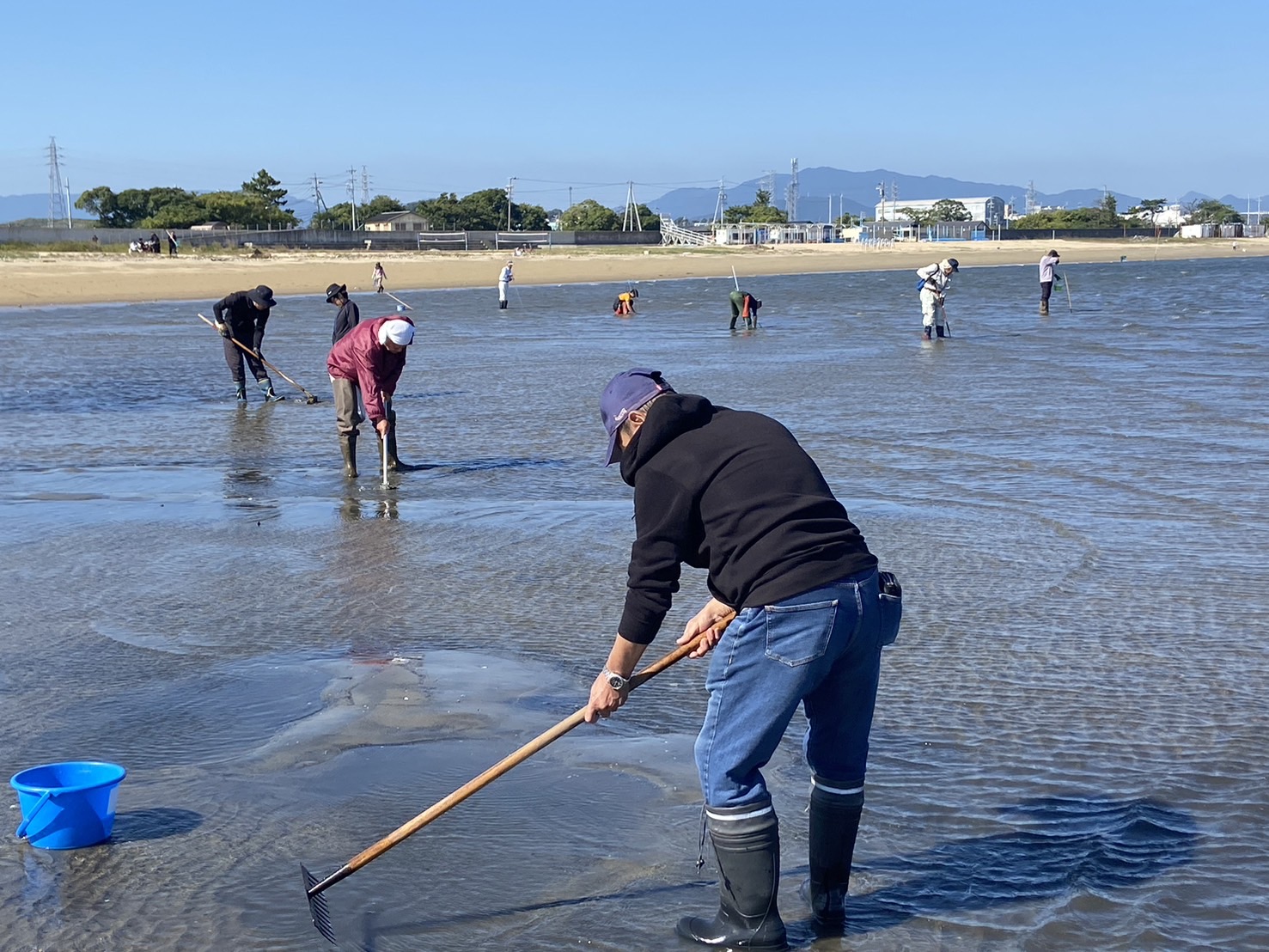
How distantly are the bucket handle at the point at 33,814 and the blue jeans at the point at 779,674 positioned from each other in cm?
217

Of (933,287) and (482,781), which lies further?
(933,287)

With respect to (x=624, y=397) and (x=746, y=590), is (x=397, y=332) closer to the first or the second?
(x=624, y=397)

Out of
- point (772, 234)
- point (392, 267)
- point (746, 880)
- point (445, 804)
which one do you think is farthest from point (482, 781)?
point (772, 234)

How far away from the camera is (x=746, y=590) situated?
3.63 m

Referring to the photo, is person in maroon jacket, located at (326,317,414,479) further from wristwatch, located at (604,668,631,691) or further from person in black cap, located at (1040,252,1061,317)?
person in black cap, located at (1040,252,1061,317)

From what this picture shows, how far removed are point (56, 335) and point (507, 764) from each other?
28.2 m

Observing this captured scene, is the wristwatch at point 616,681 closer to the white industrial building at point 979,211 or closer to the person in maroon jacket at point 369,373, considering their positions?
the person in maroon jacket at point 369,373

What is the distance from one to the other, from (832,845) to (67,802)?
97.9 inches

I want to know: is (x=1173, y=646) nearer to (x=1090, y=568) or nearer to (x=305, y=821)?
(x=1090, y=568)

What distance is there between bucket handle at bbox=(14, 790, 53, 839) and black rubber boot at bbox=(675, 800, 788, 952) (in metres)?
2.14

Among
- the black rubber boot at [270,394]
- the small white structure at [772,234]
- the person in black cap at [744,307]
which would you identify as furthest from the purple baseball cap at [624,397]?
the small white structure at [772,234]

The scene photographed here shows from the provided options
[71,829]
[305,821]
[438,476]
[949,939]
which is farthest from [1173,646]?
[438,476]

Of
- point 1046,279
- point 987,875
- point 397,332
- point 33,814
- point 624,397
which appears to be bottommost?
point 987,875

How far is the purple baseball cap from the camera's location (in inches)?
147
